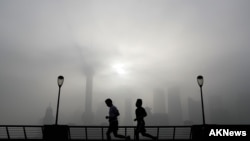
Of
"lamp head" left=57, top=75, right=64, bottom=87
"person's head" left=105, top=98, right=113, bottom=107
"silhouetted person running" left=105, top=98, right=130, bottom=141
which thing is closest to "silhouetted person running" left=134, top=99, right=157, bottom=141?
"silhouetted person running" left=105, top=98, right=130, bottom=141

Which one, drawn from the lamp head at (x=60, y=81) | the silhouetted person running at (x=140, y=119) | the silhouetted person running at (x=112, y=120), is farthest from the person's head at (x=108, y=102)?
the lamp head at (x=60, y=81)

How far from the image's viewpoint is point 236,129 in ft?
34.4

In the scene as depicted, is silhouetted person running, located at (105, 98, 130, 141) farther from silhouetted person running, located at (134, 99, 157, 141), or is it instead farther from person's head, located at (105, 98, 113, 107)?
silhouetted person running, located at (134, 99, 157, 141)

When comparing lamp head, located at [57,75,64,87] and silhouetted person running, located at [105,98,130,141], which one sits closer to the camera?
silhouetted person running, located at [105,98,130,141]

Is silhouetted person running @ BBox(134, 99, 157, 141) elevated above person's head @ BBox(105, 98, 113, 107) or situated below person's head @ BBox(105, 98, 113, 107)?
below

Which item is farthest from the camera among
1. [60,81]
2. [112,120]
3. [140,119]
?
[60,81]

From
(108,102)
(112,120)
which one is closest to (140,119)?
(112,120)

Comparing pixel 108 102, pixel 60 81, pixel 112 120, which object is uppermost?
pixel 60 81

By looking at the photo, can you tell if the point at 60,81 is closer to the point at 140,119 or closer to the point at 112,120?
the point at 112,120

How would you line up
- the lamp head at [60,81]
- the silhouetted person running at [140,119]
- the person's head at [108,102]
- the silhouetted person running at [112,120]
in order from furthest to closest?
the lamp head at [60,81]
the person's head at [108,102]
the silhouetted person running at [112,120]
the silhouetted person running at [140,119]

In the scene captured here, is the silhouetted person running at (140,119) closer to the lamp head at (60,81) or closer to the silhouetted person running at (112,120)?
the silhouetted person running at (112,120)

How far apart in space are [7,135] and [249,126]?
44.0 ft

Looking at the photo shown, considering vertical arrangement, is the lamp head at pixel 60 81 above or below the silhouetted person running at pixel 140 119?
above

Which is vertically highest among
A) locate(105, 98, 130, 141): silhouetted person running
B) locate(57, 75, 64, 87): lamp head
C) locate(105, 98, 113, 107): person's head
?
locate(57, 75, 64, 87): lamp head
